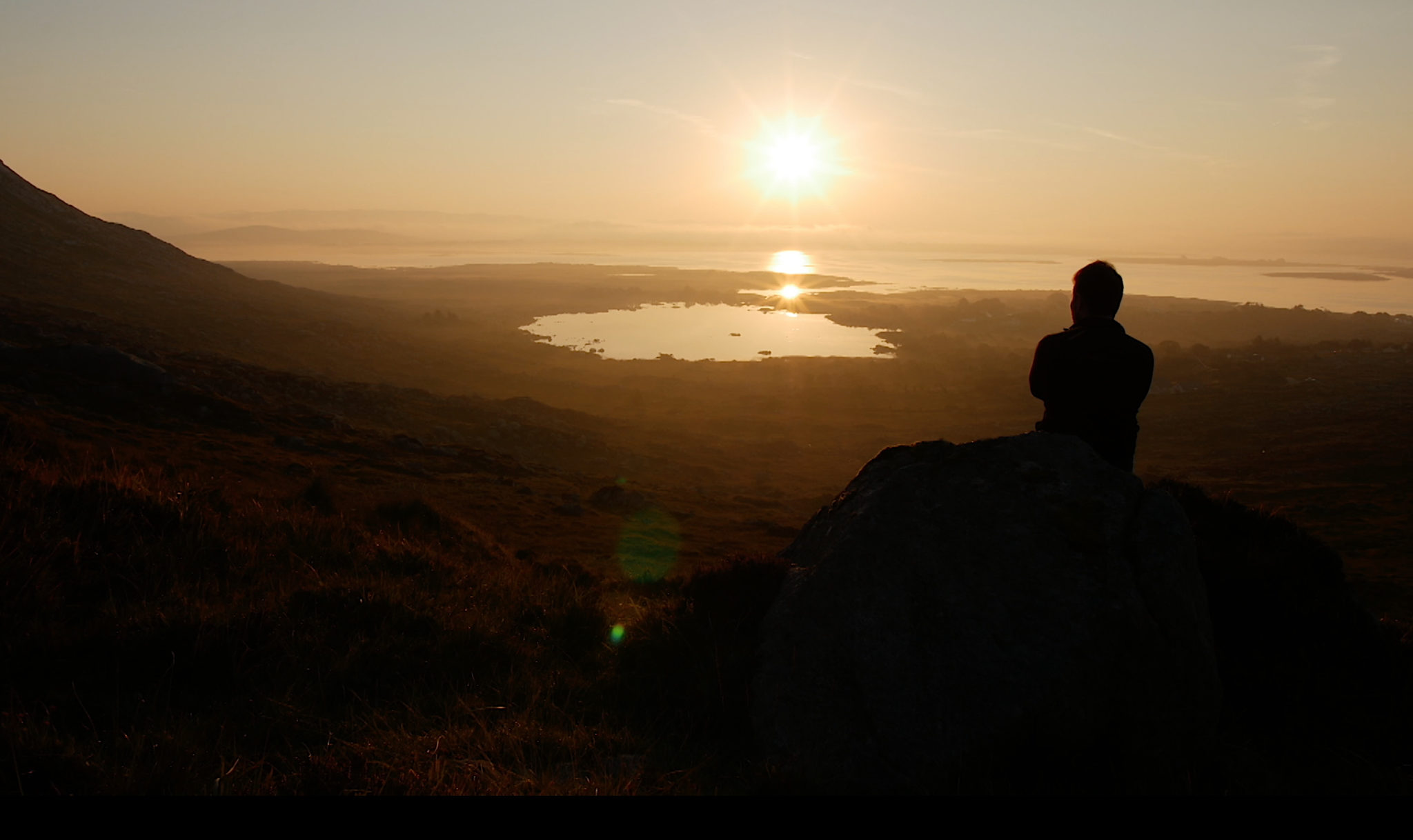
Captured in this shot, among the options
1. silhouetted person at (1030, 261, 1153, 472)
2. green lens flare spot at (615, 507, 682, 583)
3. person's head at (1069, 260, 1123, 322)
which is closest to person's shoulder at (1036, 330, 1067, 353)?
silhouetted person at (1030, 261, 1153, 472)

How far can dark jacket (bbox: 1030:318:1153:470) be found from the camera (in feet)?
17.5

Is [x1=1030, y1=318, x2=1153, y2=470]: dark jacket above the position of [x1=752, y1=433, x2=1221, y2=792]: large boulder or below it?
above

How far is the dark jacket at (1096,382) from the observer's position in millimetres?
5328

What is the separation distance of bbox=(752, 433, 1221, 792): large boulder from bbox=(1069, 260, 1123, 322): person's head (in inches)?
42.1

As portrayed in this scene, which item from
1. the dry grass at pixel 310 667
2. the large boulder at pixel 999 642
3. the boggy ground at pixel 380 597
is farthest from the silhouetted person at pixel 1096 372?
the dry grass at pixel 310 667

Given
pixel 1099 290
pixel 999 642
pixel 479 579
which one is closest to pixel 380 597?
pixel 479 579

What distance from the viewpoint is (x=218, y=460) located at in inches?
655

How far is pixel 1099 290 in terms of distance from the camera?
5.44m

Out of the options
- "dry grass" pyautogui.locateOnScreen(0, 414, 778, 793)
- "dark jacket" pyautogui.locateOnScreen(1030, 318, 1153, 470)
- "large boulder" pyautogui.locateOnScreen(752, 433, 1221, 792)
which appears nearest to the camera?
"dry grass" pyautogui.locateOnScreen(0, 414, 778, 793)

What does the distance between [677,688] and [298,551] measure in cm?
410

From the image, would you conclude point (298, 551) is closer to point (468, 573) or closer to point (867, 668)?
point (468, 573)

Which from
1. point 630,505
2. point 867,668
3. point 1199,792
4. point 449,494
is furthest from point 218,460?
point 1199,792

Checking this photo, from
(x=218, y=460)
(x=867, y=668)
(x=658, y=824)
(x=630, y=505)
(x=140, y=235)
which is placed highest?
(x=140, y=235)

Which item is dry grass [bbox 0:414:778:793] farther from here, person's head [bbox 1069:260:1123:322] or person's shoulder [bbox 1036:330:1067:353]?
person's head [bbox 1069:260:1123:322]
